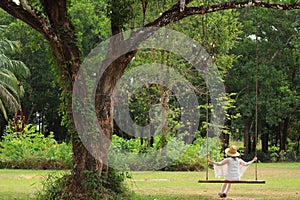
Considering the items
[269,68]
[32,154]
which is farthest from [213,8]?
[269,68]

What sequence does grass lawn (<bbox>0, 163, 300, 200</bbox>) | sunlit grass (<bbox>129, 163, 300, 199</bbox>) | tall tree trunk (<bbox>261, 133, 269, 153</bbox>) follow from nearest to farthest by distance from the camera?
grass lawn (<bbox>0, 163, 300, 200</bbox>) → sunlit grass (<bbox>129, 163, 300, 199</bbox>) → tall tree trunk (<bbox>261, 133, 269, 153</bbox>)

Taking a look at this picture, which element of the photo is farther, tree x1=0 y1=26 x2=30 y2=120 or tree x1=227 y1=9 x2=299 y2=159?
tree x1=227 y1=9 x2=299 y2=159

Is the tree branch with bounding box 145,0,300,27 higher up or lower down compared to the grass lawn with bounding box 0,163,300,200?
higher up

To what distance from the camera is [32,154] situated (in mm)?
21531

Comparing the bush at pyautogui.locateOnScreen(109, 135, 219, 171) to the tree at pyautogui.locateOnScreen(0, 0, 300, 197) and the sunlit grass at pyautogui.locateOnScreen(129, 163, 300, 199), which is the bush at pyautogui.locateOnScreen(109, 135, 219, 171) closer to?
the sunlit grass at pyautogui.locateOnScreen(129, 163, 300, 199)

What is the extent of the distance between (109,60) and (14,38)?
2503 centimetres

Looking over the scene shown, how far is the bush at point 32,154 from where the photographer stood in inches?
821

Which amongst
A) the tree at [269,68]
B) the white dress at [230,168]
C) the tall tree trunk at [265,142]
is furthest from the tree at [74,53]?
the tall tree trunk at [265,142]

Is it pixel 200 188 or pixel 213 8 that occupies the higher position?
pixel 213 8

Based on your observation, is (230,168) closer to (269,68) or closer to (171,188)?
(171,188)

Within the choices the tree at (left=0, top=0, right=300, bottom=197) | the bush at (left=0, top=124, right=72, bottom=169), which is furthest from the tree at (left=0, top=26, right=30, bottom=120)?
the tree at (left=0, top=0, right=300, bottom=197)

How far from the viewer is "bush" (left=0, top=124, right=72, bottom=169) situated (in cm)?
2084

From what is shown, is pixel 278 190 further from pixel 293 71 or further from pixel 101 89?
pixel 293 71

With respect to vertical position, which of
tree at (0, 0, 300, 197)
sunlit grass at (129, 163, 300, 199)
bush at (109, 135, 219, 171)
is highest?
tree at (0, 0, 300, 197)
